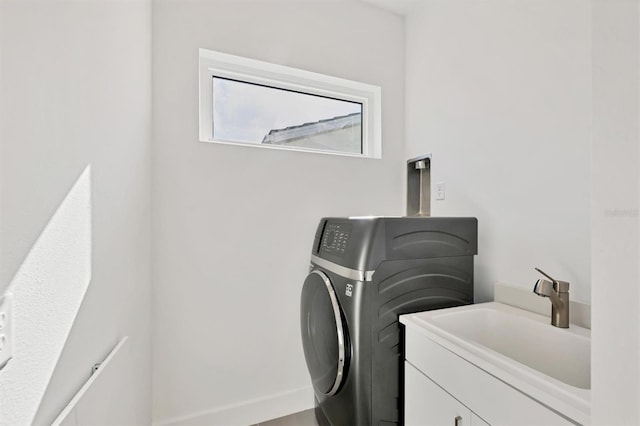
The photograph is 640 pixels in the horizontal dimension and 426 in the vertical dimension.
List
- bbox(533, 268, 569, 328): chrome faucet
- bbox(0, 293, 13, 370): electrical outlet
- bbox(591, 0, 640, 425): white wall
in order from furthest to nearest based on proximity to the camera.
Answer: bbox(533, 268, 569, 328): chrome faucet < bbox(0, 293, 13, 370): electrical outlet < bbox(591, 0, 640, 425): white wall

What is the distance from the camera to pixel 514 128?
4.75 feet

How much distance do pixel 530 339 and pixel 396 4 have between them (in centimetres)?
214

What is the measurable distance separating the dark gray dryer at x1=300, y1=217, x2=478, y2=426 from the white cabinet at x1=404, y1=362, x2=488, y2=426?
2.9 inches

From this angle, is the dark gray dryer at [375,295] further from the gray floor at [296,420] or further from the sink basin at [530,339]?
the gray floor at [296,420]

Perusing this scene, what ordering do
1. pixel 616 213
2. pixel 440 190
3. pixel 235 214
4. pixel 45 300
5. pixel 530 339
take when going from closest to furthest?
1. pixel 616 213
2. pixel 45 300
3. pixel 530 339
4. pixel 235 214
5. pixel 440 190

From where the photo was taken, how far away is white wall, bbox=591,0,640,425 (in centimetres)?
35

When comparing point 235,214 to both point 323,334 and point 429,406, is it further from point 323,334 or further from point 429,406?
point 429,406

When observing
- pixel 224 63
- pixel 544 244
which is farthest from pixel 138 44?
pixel 544 244

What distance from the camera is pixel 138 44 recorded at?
1.31 metres

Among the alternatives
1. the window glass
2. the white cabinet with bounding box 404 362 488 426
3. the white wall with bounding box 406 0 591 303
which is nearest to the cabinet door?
the white cabinet with bounding box 404 362 488 426

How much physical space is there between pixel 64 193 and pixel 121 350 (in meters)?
0.63

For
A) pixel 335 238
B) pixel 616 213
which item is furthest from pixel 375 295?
pixel 616 213

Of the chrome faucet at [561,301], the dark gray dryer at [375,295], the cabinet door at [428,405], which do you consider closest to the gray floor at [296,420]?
the dark gray dryer at [375,295]

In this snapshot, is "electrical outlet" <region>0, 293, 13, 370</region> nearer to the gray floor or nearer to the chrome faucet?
the chrome faucet
